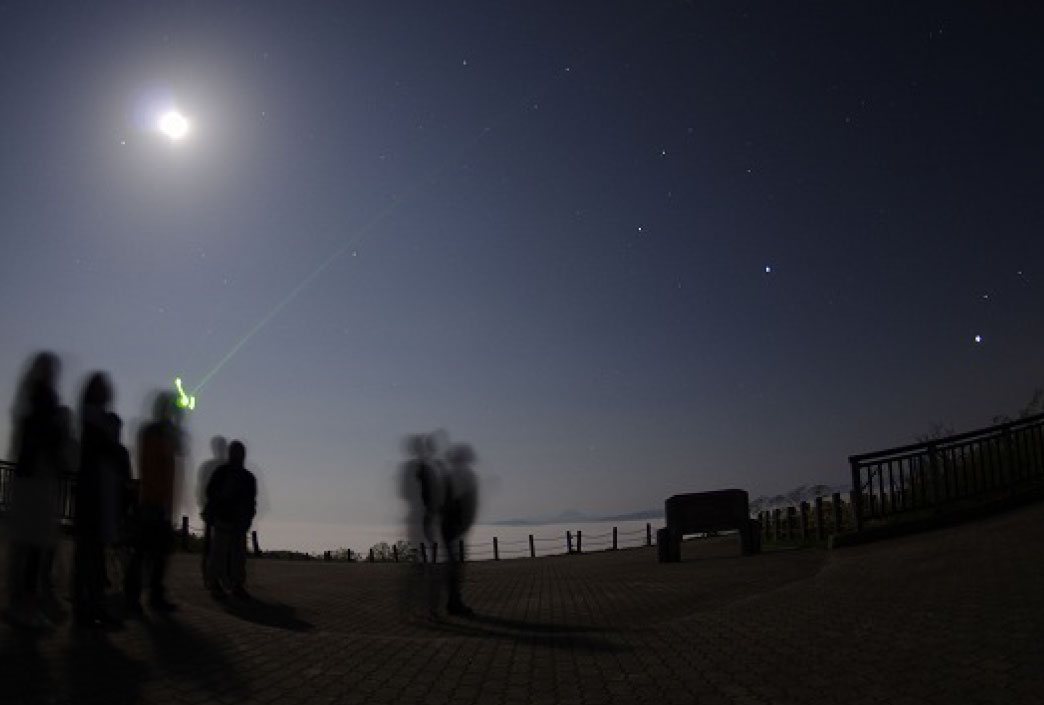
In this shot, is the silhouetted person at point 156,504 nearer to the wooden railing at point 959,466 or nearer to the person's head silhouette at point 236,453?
the person's head silhouette at point 236,453

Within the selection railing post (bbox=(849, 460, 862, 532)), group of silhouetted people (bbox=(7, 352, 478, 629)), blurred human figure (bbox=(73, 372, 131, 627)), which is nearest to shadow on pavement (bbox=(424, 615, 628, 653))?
group of silhouetted people (bbox=(7, 352, 478, 629))

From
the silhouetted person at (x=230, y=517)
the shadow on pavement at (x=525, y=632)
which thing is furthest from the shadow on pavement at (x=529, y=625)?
the silhouetted person at (x=230, y=517)

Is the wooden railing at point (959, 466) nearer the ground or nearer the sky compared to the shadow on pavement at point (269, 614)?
nearer the sky

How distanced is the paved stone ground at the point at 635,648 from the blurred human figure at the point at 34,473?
66cm

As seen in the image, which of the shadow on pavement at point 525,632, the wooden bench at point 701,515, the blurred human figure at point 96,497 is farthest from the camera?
the wooden bench at point 701,515

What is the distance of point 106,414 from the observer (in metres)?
5.50

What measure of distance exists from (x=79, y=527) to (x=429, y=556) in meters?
3.50

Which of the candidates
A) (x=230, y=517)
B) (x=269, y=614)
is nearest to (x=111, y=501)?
(x=269, y=614)

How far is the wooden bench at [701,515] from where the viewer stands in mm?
13406

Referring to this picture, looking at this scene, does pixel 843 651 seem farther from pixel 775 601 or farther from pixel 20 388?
pixel 20 388

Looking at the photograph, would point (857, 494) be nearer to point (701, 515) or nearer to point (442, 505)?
point (701, 515)

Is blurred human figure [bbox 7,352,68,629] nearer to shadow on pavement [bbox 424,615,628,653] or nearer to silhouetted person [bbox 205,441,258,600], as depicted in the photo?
silhouetted person [bbox 205,441,258,600]

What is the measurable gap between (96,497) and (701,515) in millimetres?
11177

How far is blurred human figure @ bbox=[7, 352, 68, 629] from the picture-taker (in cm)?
511
